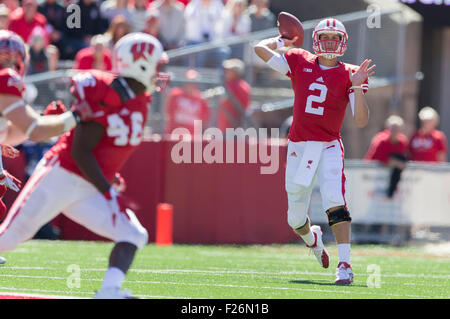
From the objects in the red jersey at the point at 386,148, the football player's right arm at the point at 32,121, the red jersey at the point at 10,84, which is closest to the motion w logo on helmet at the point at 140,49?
the football player's right arm at the point at 32,121

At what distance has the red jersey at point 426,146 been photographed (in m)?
15.8

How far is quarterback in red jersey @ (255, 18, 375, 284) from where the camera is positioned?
862cm

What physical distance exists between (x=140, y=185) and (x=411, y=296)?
7.12 metres

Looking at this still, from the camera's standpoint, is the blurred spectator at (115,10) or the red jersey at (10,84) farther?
the blurred spectator at (115,10)

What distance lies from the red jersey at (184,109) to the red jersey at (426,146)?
369 cm


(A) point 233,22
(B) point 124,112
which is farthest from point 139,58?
(A) point 233,22

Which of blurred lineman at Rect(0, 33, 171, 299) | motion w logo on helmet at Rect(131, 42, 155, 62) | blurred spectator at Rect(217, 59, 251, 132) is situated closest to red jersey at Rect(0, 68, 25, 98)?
blurred lineman at Rect(0, 33, 171, 299)

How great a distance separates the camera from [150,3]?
16984 mm

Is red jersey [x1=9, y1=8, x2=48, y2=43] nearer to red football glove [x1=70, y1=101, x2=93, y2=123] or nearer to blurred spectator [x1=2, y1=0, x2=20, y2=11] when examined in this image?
blurred spectator [x1=2, y1=0, x2=20, y2=11]

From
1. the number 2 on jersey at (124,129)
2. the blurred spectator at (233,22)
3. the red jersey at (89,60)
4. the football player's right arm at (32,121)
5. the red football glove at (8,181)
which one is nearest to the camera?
the football player's right arm at (32,121)

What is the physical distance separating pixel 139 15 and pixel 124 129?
31.8 ft

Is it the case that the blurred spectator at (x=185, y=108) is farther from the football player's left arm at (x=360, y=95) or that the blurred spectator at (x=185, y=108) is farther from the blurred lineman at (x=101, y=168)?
the blurred lineman at (x=101, y=168)

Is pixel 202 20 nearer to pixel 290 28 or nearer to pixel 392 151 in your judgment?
pixel 392 151

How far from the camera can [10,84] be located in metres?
6.41
